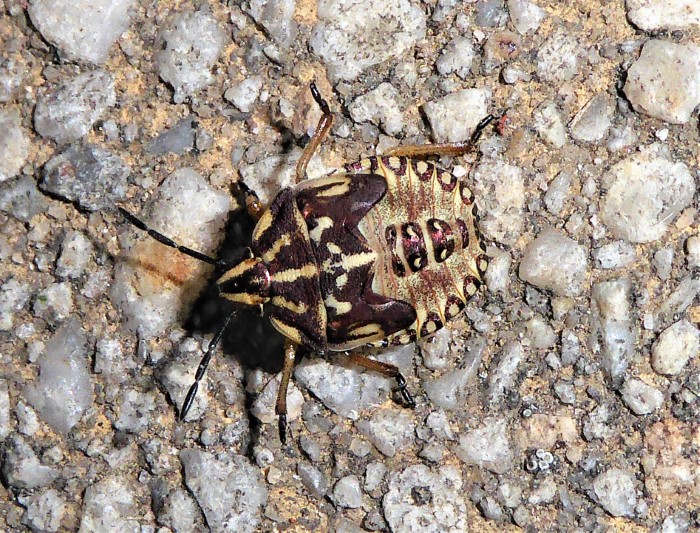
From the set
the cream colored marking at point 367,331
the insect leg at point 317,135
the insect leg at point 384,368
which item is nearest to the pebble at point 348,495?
the insect leg at point 384,368

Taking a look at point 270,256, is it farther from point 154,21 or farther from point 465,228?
point 154,21

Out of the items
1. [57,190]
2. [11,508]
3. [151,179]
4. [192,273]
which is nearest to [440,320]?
[192,273]

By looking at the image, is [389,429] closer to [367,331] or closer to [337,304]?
[367,331]

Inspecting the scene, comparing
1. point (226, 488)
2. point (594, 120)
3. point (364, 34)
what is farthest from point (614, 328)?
point (226, 488)

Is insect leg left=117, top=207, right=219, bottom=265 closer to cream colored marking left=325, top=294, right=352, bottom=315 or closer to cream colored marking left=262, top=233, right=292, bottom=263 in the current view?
cream colored marking left=262, top=233, right=292, bottom=263

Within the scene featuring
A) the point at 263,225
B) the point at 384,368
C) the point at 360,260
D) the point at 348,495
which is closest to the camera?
the point at 360,260
